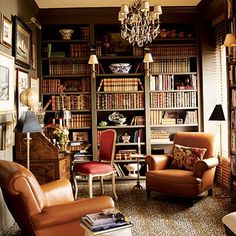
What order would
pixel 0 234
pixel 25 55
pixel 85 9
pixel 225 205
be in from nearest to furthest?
1. pixel 0 234
2. pixel 225 205
3. pixel 25 55
4. pixel 85 9

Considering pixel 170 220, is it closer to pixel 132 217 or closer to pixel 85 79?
pixel 132 217

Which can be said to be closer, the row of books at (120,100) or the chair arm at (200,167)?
the chair arm at (200,167)

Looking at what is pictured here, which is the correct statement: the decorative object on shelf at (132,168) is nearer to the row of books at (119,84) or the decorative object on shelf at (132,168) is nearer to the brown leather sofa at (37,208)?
the row of books at (119,84)

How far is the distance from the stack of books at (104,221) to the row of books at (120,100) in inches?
139

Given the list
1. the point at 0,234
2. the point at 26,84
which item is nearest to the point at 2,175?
the point at 0,234

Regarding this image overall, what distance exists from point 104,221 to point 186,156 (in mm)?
2670

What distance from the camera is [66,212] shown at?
258 centimetres

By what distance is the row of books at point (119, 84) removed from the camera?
5836 millimetres

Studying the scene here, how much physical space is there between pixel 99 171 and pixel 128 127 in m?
1.43

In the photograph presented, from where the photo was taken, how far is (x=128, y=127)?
586 centimetres

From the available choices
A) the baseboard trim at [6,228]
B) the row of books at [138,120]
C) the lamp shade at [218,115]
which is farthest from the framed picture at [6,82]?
the lamp shade at [218,115]

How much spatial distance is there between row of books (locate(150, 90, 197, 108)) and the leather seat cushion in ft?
4.71

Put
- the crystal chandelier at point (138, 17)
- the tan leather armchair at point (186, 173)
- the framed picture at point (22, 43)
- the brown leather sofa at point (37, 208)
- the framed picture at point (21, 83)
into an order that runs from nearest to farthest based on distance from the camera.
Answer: the brown leather sofa at point (37, 208)
the crystal chandelier at point (138, 17)
the framed picture at point (22, 43)
the framed picture at point (21, 83)
the tan leather armchair at point (186, 173)

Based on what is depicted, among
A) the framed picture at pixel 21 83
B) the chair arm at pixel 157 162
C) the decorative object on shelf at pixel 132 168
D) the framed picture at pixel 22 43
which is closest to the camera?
the framed picture at pixel 22 43
